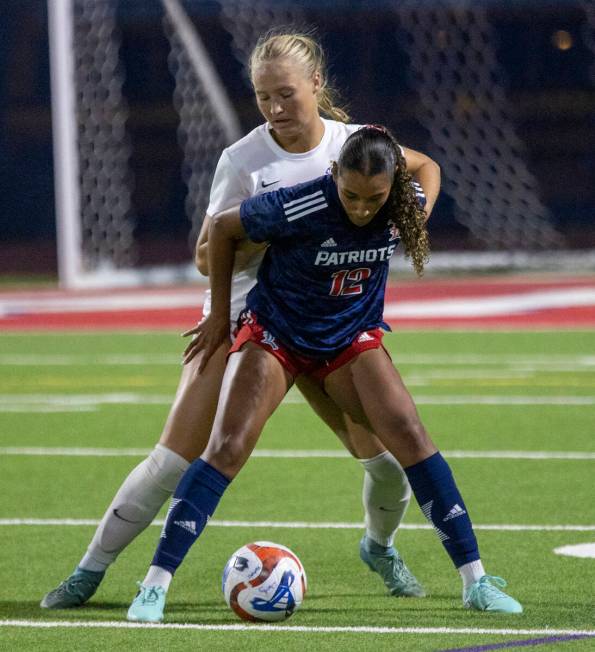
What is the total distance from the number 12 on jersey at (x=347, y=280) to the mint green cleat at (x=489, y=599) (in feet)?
3.52

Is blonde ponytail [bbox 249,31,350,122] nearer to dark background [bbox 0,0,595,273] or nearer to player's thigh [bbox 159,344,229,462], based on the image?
player's thigh [bbox 159,344,229,462]

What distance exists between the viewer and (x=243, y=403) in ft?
15.7

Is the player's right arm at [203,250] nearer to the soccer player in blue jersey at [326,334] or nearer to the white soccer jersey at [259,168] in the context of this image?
the white soccer jersey at [259,168]

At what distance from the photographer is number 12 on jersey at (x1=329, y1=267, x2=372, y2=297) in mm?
4875

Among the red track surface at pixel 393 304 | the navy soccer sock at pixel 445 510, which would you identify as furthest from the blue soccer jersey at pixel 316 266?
the red track surface at pixel 393 304

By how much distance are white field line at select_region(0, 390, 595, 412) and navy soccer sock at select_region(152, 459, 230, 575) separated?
5.93 m

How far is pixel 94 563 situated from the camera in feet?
16.9

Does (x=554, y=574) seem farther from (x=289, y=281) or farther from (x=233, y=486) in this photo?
(x=233, y=486)

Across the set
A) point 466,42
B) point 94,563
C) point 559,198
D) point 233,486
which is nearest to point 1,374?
point 233,486

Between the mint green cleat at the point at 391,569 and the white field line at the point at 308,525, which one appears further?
the white field line at the point at 308,525

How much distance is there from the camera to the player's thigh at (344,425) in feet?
16.9

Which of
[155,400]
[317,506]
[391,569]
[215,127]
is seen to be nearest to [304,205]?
[391,569]

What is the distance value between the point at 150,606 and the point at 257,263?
1.30 m

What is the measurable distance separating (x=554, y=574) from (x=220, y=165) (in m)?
1.98
